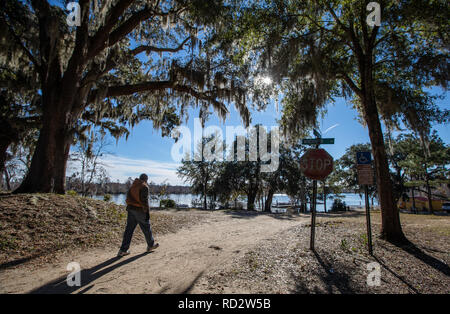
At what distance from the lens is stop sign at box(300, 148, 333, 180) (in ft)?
17.5

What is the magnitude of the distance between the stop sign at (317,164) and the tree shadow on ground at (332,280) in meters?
1.96

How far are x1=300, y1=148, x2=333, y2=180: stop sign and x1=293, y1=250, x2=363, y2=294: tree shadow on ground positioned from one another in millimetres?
1960

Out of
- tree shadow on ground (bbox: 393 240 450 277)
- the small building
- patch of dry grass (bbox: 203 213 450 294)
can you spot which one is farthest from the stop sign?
the small building

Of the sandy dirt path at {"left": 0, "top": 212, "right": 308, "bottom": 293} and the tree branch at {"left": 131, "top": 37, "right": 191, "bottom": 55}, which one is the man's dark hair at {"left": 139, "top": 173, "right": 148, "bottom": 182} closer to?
the sandy dirt path at {"left": 0, "top": 212, "right": 308, "bottom": 293}

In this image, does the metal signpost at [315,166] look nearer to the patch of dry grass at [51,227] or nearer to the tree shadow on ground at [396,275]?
the tree shadow on ground at [396,275]

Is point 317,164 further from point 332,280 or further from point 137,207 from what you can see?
point 137,207

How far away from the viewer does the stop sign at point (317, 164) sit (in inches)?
210

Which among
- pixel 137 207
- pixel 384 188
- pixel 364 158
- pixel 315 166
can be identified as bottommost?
pixel 137 207

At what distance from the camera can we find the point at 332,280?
12.1ft

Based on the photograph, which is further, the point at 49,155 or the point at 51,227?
the point at 49,155

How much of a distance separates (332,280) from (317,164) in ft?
8.56
